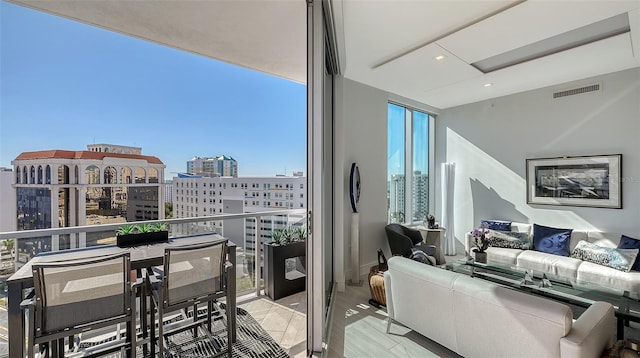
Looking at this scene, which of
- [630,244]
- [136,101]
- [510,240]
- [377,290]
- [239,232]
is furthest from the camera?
[510,240]

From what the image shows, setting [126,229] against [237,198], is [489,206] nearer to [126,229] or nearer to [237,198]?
[237,198]

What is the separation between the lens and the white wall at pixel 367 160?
3.84 meters

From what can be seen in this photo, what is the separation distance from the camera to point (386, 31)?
261cm

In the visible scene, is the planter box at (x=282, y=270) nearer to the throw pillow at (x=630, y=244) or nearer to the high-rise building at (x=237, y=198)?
the high-rise building at (x=237, y=198)

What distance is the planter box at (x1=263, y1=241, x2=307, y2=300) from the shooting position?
3094 millimetres

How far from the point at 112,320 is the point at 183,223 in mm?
1348

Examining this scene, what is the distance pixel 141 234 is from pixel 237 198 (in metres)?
1.14

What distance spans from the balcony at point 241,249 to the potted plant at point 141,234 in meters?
0.11

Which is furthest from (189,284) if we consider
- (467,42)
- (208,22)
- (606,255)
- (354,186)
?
(606,255)

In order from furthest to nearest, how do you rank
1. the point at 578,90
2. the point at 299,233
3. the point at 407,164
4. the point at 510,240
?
the point at 407,164 → the point at 510,240 → the point at 578,90 → the point at 299,233

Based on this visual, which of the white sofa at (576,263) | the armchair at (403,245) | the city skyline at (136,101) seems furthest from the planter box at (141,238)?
the white sofa at (576,263)

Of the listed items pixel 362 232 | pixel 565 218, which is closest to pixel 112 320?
pixel 362 232

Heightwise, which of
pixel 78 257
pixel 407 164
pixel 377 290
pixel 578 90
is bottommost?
pixel 377 290

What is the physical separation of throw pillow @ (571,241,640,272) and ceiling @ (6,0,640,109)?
2324mm
